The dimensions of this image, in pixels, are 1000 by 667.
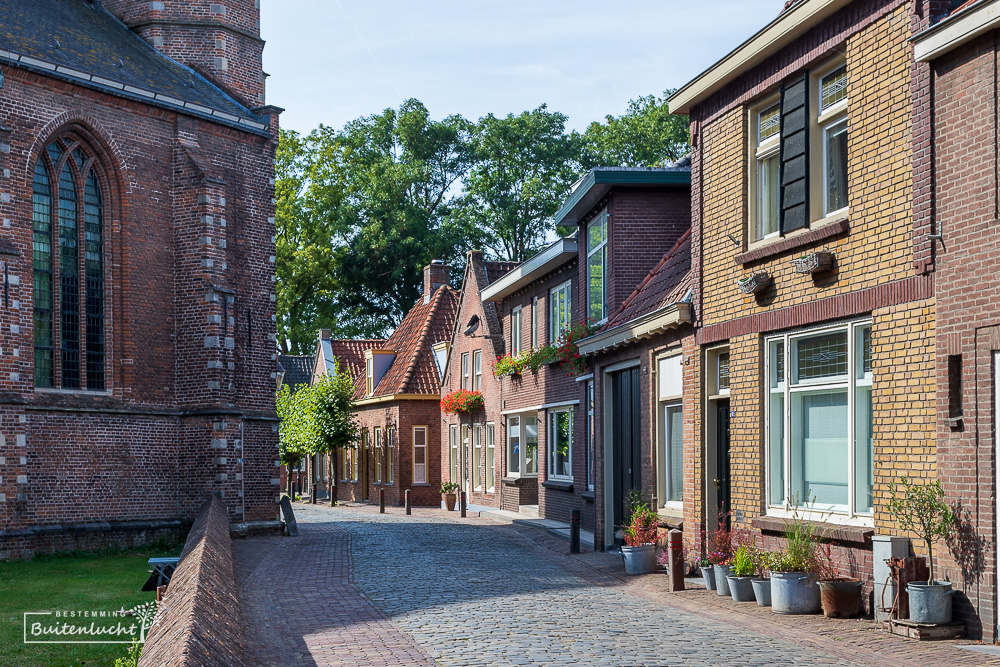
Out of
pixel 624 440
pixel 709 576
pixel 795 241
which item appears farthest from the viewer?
pixel 624 440

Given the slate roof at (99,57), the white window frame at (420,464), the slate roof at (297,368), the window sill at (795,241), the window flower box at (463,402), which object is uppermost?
the slate roof at (99,57)

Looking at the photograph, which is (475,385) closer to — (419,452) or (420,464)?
(419,452)

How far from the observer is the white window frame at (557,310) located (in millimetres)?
25188

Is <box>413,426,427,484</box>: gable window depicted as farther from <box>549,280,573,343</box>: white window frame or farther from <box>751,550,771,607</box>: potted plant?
<box>751,550,771,607</box>: potted plant

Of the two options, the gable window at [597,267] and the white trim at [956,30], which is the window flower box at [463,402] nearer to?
the gable window at [597,267]

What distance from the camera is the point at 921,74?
1027 centimetres

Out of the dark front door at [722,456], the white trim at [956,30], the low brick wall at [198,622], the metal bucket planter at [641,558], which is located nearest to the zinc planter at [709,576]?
the dark front door at [722,456]

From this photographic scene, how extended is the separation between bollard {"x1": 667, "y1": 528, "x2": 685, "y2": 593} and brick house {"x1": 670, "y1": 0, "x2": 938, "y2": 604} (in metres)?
0.78

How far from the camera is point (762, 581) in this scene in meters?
12.0

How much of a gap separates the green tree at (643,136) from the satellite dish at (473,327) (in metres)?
18.4

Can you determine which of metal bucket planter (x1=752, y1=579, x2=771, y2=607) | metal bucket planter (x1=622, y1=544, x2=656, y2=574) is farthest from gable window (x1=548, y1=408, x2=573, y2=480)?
metal bucket planter (x1=752, y1=579, x2=771, y2=607)

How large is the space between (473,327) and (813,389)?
23684 mm

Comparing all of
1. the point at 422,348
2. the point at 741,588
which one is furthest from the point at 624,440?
the point at 422,348

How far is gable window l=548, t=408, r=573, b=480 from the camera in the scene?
25.9 m
